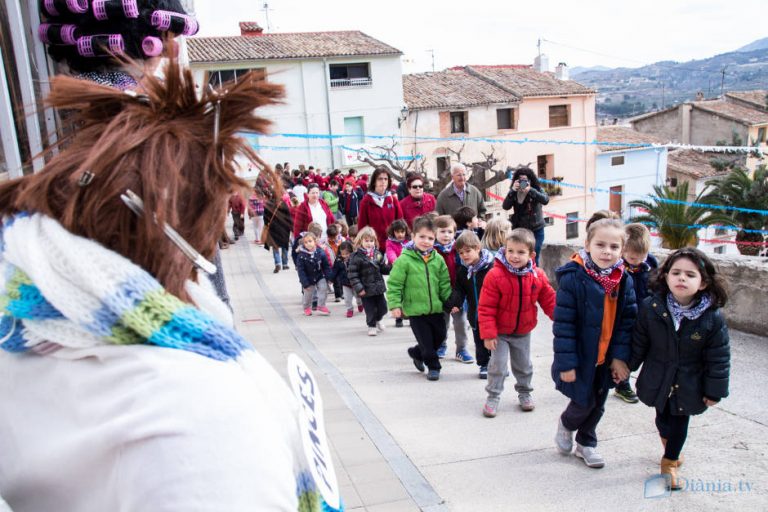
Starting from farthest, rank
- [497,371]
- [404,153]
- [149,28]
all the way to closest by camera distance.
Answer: [404,153]
[497,371]
[149,28]

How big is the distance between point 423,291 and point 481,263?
59 cm

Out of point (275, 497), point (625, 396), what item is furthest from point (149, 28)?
point (625, 396)

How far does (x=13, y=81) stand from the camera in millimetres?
2824

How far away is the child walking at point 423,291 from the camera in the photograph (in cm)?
540

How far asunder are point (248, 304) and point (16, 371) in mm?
8086

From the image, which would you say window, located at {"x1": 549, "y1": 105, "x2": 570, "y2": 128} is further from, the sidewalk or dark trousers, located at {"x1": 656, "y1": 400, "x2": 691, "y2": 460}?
dark trousers, located at {"x1": 656, "y1": 400, "x2": 691, "y2": 460}

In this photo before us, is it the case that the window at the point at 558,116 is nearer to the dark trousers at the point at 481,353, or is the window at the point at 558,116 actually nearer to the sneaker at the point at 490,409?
the dark trousers at the point at 481,353

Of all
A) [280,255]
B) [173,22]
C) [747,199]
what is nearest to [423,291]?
[173,22]

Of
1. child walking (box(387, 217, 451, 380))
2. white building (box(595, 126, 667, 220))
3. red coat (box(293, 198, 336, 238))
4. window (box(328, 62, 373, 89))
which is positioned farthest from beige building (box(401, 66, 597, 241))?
child walking (box(387, 217, 451, 380))

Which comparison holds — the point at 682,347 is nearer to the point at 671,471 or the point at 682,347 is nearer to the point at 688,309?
the point at 688,309

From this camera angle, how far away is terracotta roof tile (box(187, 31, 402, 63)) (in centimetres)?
2769

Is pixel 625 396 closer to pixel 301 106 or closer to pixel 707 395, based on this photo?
pixel 707 395

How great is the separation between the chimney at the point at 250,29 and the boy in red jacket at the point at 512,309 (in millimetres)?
29674

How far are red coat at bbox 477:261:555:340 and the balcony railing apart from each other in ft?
88.8
